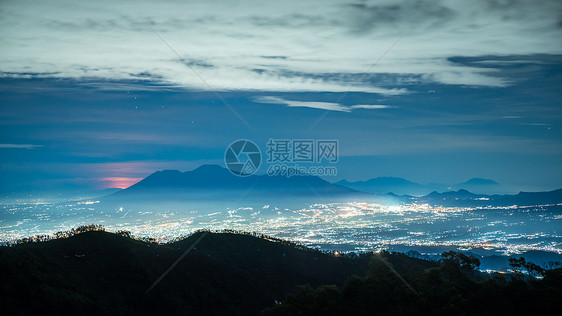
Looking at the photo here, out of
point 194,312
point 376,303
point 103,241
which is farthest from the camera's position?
point 103,241

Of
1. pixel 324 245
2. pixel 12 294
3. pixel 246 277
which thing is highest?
pixel 12 294

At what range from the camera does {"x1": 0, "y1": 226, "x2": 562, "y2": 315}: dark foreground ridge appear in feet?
83.9

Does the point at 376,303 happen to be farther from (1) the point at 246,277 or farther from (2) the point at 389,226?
(2) the point at 389,226

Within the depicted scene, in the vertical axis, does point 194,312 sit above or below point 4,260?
below

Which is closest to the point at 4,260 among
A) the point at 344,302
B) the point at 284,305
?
the point at 284,305

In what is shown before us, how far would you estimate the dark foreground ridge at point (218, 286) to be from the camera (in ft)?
83.9

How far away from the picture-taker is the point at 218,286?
37062 millimetres

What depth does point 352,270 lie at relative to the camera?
49156 mm

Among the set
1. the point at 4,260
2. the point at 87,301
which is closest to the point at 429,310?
the point at 87,301

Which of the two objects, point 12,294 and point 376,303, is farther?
point 376,303

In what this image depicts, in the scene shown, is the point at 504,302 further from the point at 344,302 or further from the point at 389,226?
the point at 389,226

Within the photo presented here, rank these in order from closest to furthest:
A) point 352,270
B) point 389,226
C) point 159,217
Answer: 1. point 352,270
2. point 389,226
3. point 159,217

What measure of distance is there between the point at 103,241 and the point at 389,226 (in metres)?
158

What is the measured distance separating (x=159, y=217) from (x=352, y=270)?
164046 mm
